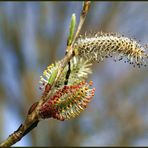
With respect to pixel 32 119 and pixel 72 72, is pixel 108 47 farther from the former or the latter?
pixel 32 119

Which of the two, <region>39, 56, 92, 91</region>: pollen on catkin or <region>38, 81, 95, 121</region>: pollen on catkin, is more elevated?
<region>39, 56, 92, 91</region>: pollen on catkin

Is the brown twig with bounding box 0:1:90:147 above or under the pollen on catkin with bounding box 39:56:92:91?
under

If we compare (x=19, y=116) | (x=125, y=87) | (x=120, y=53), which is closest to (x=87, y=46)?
(x=120, y=53)

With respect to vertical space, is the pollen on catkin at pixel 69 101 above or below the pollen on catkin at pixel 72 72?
below

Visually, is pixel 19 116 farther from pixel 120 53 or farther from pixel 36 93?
pixel 120 53

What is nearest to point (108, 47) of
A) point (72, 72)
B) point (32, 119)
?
point (72, 72)
